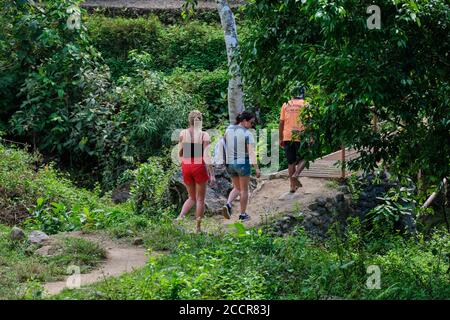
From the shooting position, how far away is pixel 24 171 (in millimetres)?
14000

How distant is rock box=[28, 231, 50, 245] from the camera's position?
34.7ft

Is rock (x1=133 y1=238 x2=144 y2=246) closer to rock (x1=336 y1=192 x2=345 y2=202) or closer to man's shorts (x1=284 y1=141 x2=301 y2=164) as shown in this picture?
man's shorts (x1=284 y1=141 x2=301 y2=164)

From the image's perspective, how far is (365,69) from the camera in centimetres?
862

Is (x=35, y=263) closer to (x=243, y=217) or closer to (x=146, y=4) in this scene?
(x=243, y=217)

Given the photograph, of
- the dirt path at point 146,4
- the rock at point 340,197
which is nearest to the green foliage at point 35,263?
the rock at point 340,197

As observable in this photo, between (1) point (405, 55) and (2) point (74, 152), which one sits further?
(2) point (74, 152)

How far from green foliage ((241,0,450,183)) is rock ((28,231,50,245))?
128 inches

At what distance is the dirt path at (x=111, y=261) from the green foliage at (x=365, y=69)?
8.21 ft

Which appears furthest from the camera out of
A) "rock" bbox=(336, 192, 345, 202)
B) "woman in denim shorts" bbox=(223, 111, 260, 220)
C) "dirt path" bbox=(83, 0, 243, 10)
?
"dirt path" bbox=(83, 0, 243, 10)

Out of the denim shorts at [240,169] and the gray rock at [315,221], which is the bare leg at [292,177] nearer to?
the gray rock at [315,221]

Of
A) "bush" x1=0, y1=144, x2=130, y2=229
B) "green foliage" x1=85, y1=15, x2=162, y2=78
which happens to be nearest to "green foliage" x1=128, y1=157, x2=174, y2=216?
"bush" x1=0, y1=144, x2=130, y2=229

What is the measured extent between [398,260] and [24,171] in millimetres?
6403
